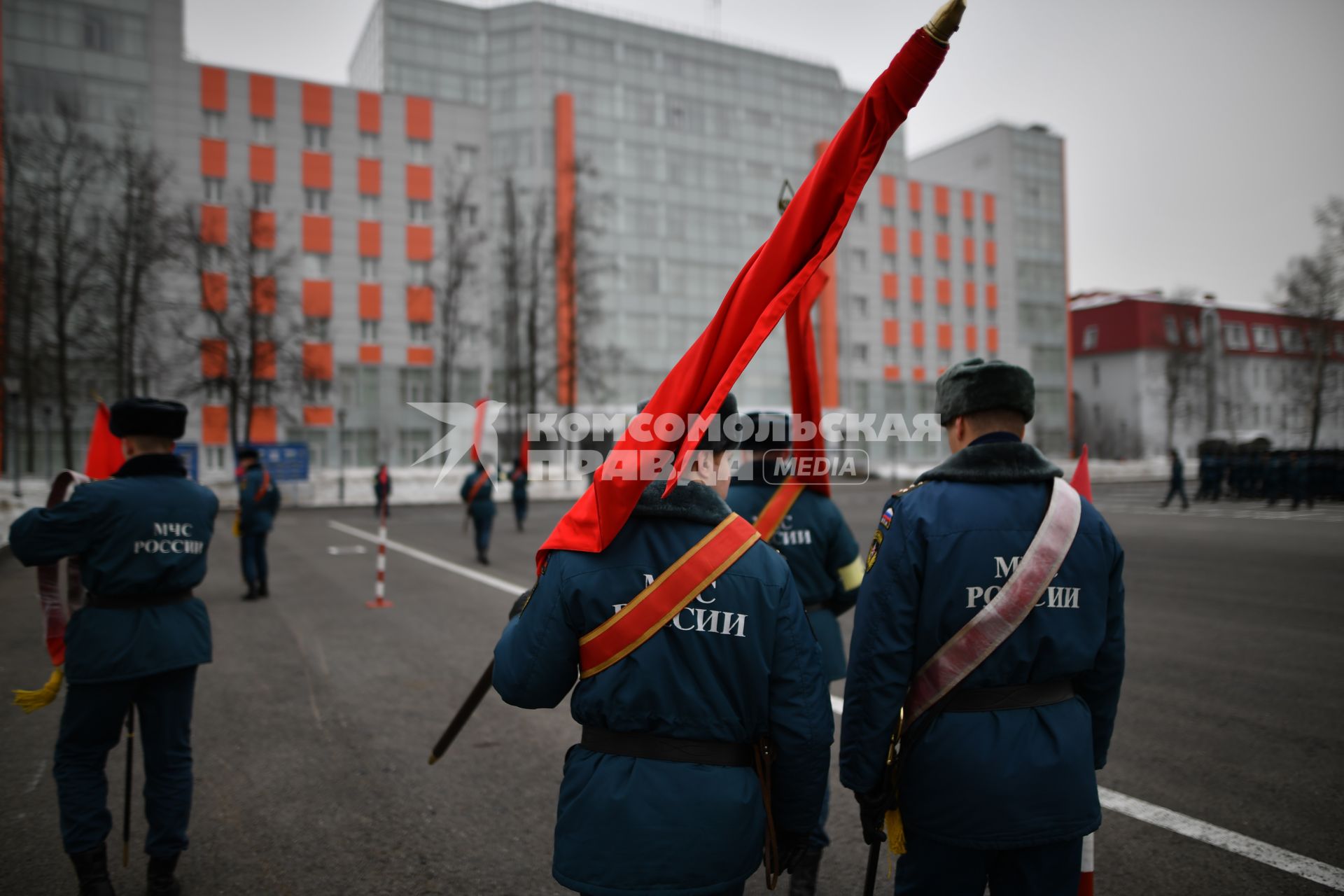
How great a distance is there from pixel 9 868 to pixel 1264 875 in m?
5.67

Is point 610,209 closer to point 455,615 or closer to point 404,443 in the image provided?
point 404,443

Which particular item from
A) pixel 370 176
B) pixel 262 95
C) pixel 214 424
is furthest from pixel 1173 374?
pixel 214 424

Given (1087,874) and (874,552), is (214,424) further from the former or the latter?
(1087,874)

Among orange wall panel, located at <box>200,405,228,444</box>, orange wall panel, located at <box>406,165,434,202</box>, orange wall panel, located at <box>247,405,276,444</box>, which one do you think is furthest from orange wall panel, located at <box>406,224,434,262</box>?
orange wall panel, located at <box>200,405,228,444</box>

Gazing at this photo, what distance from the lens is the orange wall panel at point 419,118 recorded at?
1850 inches

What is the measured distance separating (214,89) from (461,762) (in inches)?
1917

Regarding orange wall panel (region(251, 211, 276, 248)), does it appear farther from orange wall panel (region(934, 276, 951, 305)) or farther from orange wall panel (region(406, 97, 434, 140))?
orange wall panel (region(934, 276, 951, 305))

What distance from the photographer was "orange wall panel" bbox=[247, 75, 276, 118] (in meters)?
43.8

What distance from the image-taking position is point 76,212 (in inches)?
1566

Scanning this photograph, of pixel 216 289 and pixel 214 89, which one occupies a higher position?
pixel 214 89

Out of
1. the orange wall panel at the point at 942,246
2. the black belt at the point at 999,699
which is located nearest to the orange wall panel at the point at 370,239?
the orange wall panel at the point at 942,246

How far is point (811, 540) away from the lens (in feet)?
13.8

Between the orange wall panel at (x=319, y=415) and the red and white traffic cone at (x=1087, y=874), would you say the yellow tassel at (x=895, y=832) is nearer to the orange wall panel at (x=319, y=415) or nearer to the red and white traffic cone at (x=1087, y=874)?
the red and white traffic cone at (x=1087, y=874)

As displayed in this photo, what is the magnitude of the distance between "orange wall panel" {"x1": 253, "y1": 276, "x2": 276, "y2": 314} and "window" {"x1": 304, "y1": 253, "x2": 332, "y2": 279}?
16.5ft
